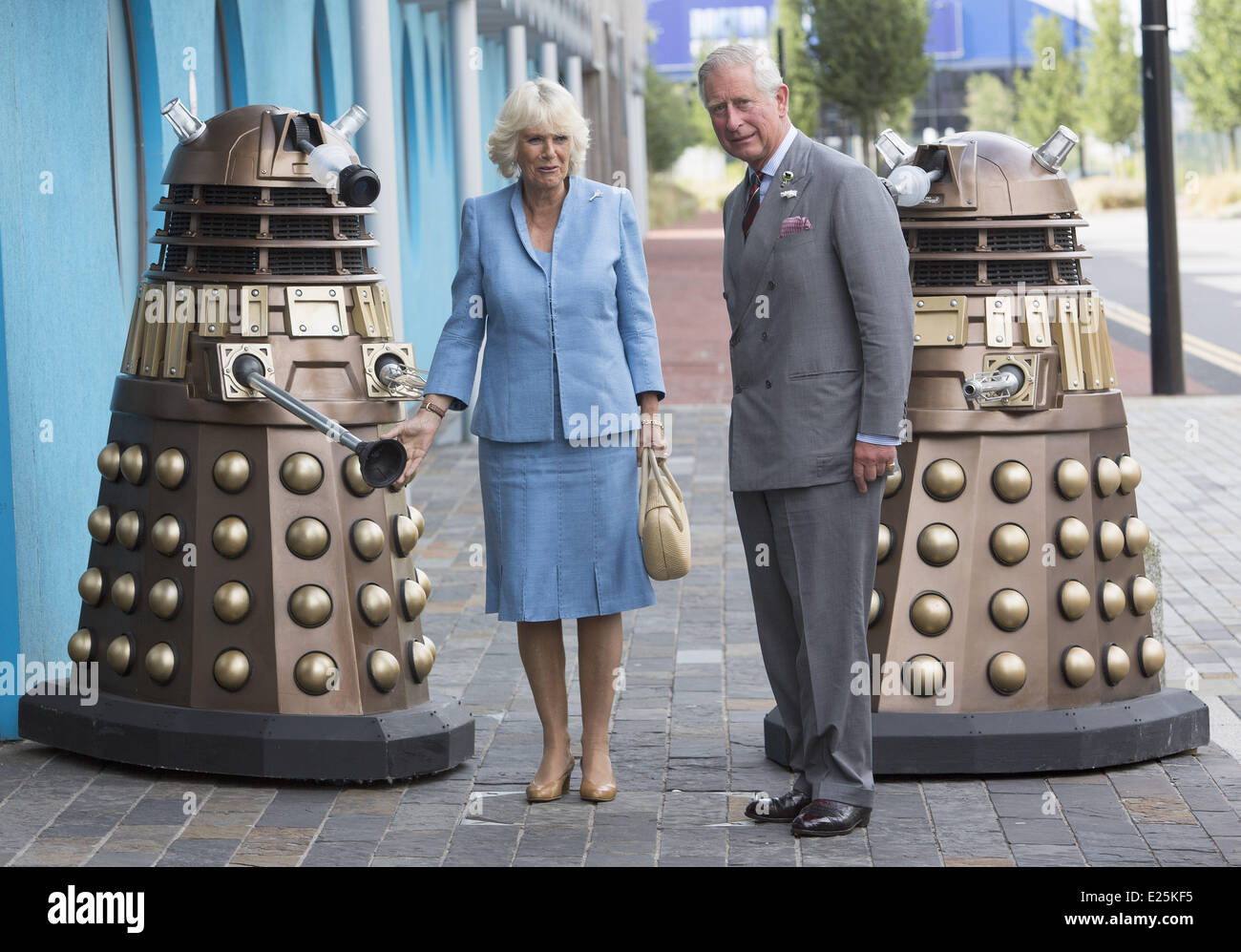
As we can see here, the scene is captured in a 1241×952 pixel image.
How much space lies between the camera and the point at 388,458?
4.81 metres

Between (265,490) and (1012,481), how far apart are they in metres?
2.20

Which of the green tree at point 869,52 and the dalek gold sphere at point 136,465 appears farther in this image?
the green tree at point 869,52

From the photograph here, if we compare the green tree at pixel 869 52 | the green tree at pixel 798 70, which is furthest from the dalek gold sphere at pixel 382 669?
the green tree at pixel 798 70

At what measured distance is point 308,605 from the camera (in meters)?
5.21

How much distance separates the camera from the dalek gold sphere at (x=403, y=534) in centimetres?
543

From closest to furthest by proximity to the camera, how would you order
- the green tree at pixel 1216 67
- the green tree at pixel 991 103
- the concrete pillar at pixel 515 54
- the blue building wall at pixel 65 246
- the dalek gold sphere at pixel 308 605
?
the dalek gold sphere at pixel 308 605 < the blue building wall at pixel 65 246 < the concrete pillar at pixel 515 54 < the green tree at pixel 1216 67 < the green tree at pixel 991 103

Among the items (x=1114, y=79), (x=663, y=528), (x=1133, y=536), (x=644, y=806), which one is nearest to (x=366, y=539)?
(x=663, y=528)

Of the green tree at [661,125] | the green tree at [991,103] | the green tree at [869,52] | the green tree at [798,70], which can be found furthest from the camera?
the green tree at [991,103]

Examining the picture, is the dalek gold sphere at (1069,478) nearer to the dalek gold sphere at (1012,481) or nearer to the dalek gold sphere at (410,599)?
the dalek gold sphere at (1012,481)

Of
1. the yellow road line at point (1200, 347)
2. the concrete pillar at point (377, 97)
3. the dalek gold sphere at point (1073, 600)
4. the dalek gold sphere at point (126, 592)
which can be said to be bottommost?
the dalek gold sphere at point (1073, 600)

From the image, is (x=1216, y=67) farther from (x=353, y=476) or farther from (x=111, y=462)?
(x=111, y=462)

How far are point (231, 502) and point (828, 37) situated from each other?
135 feet

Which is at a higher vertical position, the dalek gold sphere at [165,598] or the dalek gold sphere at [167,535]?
the dalek gold sphere at [167,535]

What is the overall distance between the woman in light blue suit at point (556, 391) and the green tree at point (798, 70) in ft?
142
